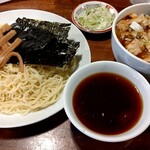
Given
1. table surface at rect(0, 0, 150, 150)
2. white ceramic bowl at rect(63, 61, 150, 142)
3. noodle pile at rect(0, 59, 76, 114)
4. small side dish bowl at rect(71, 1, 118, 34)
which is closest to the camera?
white ceramic bowl at rect(63, 61, 150, 142)

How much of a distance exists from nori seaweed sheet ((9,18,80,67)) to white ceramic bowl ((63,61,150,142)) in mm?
220

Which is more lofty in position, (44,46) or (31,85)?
(44,46)

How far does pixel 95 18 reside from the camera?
5.59 ft

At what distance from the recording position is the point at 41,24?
60.1 inches

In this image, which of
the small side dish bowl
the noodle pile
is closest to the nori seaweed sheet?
the noodle pile

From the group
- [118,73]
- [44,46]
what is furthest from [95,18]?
[118,73]

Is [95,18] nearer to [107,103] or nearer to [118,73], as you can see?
[118,73]

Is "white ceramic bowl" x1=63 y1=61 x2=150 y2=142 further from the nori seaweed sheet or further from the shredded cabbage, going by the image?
the shredded cabbage

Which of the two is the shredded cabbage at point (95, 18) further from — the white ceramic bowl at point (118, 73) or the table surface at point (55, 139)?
the table surface at point (55, 139)

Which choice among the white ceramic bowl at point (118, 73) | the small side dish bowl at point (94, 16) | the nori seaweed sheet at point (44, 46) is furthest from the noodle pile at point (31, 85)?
the small side dish bowl at point (94, 16)

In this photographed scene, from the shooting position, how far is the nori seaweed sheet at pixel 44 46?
4.47 ft

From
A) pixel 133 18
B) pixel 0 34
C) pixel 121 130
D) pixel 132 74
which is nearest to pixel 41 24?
pixel 0 34

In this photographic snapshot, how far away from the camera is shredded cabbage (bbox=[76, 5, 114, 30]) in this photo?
5.45 feet

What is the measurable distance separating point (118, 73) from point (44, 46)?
0.38 metres
